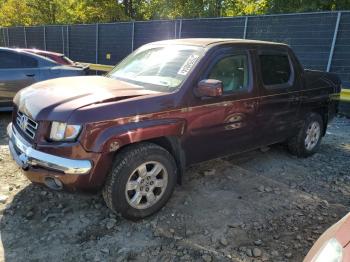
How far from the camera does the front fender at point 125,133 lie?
10.8 ft

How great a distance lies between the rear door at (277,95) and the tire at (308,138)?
26 cm

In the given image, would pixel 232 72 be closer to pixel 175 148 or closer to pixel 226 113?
pixel 226 113

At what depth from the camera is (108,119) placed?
3318 millimetres

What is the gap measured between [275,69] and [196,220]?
7.89 ft

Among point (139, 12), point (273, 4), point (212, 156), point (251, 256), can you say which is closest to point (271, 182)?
point (212, 156)

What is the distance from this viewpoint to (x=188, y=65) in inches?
159

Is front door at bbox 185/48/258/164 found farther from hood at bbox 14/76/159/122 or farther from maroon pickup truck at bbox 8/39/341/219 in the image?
hood at bbox 14/76/159/122

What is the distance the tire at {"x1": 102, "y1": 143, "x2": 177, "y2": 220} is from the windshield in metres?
0.73

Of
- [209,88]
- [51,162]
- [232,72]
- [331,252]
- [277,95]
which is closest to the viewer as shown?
[331,252]

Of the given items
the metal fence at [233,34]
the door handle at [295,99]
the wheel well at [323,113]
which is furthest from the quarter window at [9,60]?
the metal fence at [233,34]

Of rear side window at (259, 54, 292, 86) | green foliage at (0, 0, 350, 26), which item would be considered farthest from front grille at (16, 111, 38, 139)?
green foliage at (0, 0, 350, 26)

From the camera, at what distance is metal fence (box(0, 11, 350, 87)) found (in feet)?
30.3

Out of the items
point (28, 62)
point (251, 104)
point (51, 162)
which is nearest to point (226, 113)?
point (251, 104)

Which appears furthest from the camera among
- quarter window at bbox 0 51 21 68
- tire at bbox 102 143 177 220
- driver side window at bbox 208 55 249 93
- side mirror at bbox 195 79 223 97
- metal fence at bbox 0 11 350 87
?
metal fence at bbox 0 11 350 87
